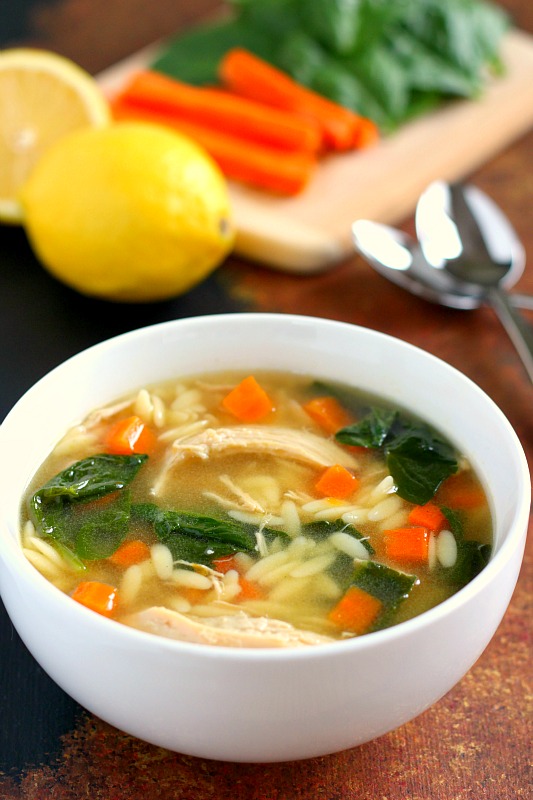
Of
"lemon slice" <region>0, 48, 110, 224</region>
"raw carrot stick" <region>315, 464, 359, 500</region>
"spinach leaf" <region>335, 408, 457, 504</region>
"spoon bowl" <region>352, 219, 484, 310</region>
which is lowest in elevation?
"lemon slice" <region>0, 48, 110, 224</region>

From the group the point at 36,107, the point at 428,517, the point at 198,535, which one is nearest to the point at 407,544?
the point at 428,517

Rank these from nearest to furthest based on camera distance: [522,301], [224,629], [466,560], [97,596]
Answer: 1. [224,629]
2. [97,596]
3. [466,560]
4. [522,301]

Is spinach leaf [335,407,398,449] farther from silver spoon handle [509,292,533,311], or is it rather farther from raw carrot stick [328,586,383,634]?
silver spoon handle [509,292,533,311]

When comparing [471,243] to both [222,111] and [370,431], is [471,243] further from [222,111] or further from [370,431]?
[370,431]

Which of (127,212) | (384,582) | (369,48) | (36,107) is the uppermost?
(384,582)

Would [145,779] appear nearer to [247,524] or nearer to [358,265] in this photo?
[247,524]

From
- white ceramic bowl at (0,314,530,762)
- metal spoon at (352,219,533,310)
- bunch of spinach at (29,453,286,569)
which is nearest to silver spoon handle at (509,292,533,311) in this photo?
metal spoon at (352,219,533,310)

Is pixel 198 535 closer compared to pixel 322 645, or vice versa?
pixel 322 645
